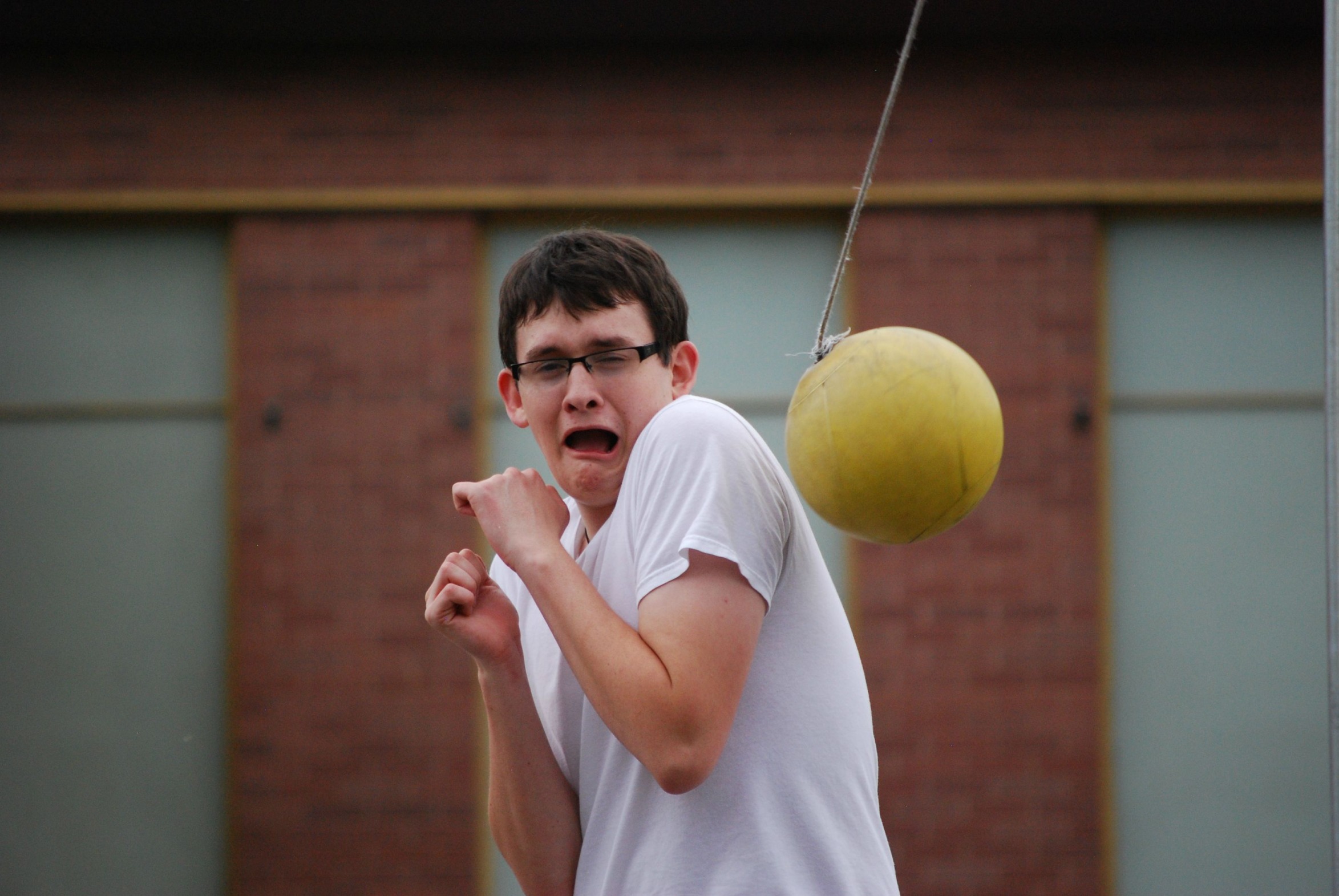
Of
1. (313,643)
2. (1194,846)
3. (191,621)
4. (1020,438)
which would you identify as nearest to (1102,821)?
(1194,846)

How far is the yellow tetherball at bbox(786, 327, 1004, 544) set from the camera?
1562 millimetres

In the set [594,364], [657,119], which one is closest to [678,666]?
[594,364]

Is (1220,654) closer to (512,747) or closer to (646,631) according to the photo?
(512,747)

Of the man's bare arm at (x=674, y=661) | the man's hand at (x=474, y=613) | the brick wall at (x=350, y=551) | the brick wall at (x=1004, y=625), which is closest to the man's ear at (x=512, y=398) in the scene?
the man's hand at (x=474, y=613)

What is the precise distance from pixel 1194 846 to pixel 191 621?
16.3ft

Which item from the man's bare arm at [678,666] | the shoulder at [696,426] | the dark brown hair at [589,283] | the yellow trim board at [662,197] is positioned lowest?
the man's bare arm at [678,666]

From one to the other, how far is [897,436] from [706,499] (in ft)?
0.91

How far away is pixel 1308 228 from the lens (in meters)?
5.80

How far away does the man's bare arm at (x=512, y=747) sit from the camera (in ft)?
6.39

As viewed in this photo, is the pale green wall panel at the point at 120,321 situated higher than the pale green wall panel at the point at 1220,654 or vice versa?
the pale green wall panel at the point at 120,321

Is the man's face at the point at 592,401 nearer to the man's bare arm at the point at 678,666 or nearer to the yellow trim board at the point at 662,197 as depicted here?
the man's bare arm at the point at 678,666

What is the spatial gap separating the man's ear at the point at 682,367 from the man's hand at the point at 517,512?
0.96 ft

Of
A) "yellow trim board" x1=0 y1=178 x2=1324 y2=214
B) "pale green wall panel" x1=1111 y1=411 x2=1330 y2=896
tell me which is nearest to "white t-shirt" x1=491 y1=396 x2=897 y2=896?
"yellow trim board" x1=0 y1=178 x2=1324 y2=214

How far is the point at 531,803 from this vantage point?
195 cm
